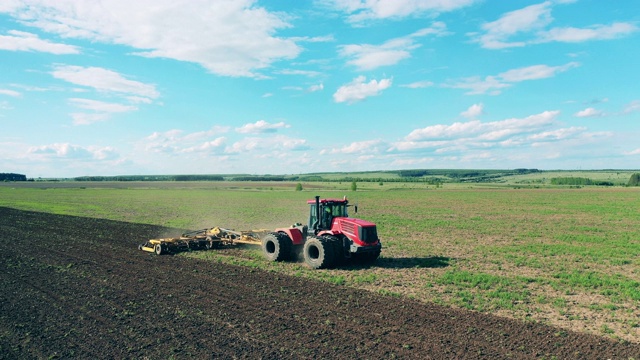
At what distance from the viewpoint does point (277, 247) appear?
16.8m

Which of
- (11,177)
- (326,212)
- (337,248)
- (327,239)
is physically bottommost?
(337,248)

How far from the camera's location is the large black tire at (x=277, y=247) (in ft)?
55.1

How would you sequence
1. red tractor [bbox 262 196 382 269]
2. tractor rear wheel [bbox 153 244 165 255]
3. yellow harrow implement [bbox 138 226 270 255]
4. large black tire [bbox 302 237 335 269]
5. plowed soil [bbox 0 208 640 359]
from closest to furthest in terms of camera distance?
1. plowed soil [bbox 0 208 640 359]
2. large black tire [bbox 302 237 335 269]
3. red tractor [bbox 262 196 382 269]
4. tractor rear wheel [bbox 153 244 165 255]
5. yellow harrow implement [bbox 138 226 270 255]

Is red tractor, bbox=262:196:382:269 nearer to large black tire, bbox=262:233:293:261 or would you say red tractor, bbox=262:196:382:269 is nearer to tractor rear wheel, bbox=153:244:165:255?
large black tire, bbox=262:233:293:261

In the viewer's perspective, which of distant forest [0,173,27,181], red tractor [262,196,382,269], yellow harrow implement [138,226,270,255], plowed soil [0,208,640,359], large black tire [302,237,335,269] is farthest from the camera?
distant forest [0,173,27,181]

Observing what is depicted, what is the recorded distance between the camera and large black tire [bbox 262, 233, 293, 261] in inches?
661

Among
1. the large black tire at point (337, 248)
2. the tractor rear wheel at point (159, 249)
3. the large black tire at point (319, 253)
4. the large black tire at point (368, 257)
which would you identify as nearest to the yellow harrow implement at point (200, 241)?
the tractor rear wheel at point (159, 249)

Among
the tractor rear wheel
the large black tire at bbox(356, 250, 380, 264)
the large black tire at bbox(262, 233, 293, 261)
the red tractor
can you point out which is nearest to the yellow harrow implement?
the tractor rear wheel

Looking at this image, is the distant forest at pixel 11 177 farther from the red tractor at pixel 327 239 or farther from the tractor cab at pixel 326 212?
the tractor cab at pixel 326 212

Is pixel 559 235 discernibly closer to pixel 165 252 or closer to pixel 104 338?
pixel 165 252

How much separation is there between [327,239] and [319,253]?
0.61 m

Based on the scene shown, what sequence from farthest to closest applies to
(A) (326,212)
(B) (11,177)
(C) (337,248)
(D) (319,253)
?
(B) (11,177)
(A) (326,212)
(C) (337,248)
(D) (319,253)

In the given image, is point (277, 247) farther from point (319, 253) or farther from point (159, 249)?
point (159, 249)

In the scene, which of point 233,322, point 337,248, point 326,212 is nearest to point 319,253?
point 337,248
